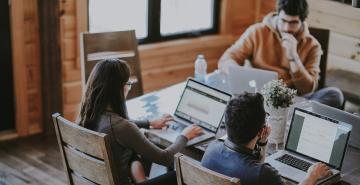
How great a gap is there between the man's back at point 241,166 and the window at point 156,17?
2.51 metres

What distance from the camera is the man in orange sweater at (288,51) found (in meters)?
4.16

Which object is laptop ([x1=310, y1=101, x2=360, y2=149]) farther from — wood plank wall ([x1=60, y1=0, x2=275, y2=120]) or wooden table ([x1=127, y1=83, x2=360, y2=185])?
wood plank wall ([x1=60, y1=0, x2=275, y2=120])

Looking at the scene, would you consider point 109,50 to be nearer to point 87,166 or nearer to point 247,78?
point 247,78

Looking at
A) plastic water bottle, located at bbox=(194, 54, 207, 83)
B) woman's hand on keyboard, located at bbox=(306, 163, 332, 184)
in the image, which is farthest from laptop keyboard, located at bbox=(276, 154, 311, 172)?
plastic water bottle, located at bbox=(194, 54, 207, 83)

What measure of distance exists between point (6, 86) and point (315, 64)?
2.13m

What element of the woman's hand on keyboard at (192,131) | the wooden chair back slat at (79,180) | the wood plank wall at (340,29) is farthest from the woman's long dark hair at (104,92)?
the wood plank wall at (340,29)

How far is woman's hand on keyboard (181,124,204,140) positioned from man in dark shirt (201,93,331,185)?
0.53 m

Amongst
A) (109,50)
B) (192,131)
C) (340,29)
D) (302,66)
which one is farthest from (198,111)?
(340,29)

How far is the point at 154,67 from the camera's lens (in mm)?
5289

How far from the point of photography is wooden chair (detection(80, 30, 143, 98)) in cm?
394

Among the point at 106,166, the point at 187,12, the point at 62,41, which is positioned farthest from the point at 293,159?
the point at 187,12

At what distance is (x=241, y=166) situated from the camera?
255 cm

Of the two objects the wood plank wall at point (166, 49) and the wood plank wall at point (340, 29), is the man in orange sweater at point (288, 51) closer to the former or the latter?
the wood plank wall at point (340, 29)

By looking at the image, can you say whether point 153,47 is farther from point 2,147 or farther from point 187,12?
point 2,147
